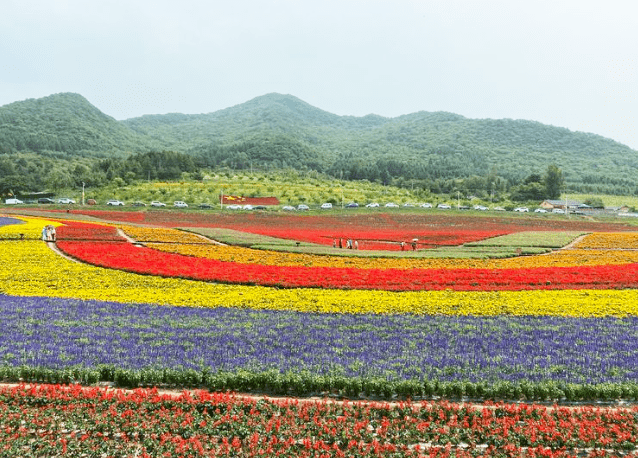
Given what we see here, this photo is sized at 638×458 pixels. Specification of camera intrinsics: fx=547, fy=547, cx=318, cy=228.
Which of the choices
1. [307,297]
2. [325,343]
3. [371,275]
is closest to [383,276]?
[371,275]

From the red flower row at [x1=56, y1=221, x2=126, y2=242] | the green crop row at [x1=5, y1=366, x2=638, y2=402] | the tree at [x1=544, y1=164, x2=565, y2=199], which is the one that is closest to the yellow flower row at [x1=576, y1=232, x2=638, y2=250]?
the red flower row at [x1=56, y1=221, x2=126, y2=242]

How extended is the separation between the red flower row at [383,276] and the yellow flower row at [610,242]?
59.5ft

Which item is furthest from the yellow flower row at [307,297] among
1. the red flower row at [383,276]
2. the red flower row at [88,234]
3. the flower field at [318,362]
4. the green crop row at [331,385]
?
the red flower row at [88,234]

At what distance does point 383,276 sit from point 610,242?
3595 cm

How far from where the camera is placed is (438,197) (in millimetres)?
145625

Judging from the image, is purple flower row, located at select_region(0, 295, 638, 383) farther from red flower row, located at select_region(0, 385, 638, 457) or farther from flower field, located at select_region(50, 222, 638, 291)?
flower field, located at select_region(50, 222, 638, 291)

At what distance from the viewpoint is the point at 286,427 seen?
10.3 m

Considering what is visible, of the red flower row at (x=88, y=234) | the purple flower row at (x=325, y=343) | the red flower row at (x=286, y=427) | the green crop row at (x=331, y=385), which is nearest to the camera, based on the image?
the red flower row at (x=286, y=427)

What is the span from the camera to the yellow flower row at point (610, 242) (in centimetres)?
5003

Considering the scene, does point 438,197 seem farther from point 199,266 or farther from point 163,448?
point 163,448

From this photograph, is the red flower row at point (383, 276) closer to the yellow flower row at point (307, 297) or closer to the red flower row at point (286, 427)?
the yellow flower row at point (307, 297)

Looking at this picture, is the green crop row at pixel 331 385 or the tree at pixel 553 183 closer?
the green crop row at pixel 331 385

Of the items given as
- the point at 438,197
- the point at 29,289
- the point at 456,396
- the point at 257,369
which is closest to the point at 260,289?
the point at 29,289

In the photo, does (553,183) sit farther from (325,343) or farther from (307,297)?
(325,343)
